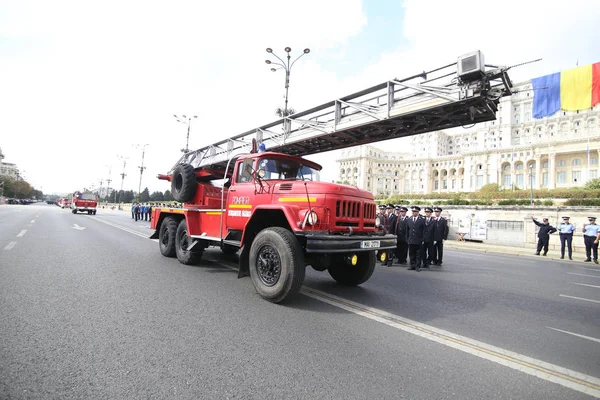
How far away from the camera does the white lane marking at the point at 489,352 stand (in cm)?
281

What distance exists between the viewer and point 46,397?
88.1 inches

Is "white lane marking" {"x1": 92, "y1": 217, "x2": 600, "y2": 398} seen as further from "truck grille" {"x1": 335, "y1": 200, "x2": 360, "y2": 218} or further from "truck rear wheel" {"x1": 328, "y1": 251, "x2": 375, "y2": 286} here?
"truck grille" {"x1": 335, "y1": 200, "x2": 360, "y2": 218}

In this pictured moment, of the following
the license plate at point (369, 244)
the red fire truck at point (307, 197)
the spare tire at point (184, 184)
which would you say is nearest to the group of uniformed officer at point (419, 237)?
the red fire truck at point (307, 197)

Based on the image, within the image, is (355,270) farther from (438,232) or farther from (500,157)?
(500,157)

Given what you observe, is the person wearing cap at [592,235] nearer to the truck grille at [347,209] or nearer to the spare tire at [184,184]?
the truck grille at [347,209]

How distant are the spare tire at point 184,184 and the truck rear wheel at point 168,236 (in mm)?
804

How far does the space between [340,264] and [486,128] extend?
129978 millimetres

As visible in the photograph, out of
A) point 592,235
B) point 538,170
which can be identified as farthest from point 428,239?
point 538,170

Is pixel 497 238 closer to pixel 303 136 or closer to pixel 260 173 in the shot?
pixel 303 136

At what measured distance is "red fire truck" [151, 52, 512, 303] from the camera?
4.71 meters

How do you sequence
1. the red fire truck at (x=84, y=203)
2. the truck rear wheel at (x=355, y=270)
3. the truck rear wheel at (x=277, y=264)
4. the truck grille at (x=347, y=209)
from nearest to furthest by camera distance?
the truck rear wheel at (x=277, y=264) < the truck grille at (x=347, y=209) < the truck rear wheel at (x=355, y=270) < the red fire truck at (x=84, y=203)

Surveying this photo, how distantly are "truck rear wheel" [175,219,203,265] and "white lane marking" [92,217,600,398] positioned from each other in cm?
386

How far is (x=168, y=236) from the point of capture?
849 cm

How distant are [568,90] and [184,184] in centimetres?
1150
